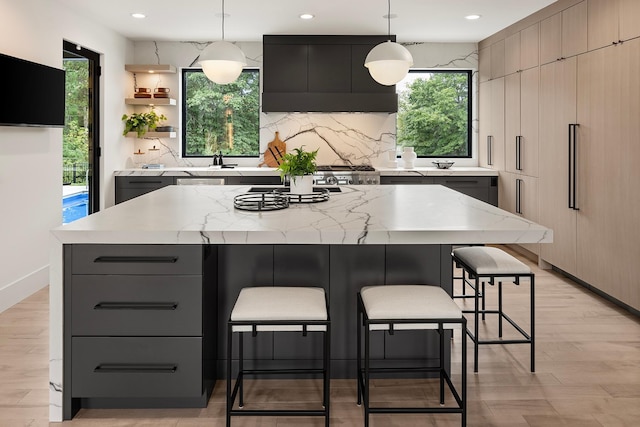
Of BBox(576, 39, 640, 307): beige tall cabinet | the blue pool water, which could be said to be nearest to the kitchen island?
BBox(576, 39, 640, 307): beige tall cabinet

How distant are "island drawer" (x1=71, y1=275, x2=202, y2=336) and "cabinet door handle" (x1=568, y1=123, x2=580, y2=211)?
351 cm

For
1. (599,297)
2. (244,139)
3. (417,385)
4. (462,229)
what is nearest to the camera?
(462,229)

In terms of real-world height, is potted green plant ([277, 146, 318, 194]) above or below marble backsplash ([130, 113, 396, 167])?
below

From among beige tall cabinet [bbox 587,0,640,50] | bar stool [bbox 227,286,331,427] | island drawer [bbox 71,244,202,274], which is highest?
beige tall cabinet [bbox 587,0,640,50]

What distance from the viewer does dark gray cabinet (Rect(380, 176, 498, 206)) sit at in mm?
6598

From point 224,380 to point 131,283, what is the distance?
0.79 meters

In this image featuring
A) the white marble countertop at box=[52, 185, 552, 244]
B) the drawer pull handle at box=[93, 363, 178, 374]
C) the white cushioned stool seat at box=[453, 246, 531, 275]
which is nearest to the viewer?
the white marble countertop at box=[52, 185, 552, 244]

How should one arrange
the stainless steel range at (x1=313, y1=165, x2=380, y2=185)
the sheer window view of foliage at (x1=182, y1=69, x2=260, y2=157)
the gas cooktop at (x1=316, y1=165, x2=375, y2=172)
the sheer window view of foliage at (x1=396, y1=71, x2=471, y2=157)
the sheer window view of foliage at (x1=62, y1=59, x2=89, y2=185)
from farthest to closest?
the sheer window view of foliage at (x1=396, y1=71, x2=471, y2=157)
the sheer window view of foliage at (x1=182, y1=69, x2=260, y2=157)
the gas cooktop at (x1=316, y1=165, x2=375, y2=172)
the stainless steel range at (x1=313, y1=165, x2=380, y2=185)
the sheer window view of foliage at (x1=62, y1=59, x2=89, y2=185)

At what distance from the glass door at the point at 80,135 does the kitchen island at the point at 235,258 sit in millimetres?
2647

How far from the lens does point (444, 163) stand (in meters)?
7.03

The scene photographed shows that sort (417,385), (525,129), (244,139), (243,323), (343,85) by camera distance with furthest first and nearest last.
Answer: (244,139), (343,85), (525,129), (417,385), (243,323)

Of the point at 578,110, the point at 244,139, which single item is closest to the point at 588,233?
the point at 578,110

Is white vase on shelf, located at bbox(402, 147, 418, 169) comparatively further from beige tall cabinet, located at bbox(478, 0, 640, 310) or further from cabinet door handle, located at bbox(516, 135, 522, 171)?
cabinet door handle, located at bbox(516, 135, 522, 171)

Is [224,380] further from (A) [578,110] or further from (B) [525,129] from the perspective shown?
(B) [525,129]
